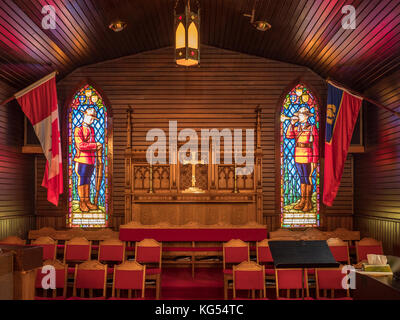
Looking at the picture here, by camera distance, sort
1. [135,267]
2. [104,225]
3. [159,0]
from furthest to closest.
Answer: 1. [104,225]
2. [159,0]
3. [135,267]

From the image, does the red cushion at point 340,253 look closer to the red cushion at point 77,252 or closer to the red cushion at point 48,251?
the red cushion at point 77,252

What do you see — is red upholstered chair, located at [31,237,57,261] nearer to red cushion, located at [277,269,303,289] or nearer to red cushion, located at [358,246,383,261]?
red cushion, located at [277,269,303,289]

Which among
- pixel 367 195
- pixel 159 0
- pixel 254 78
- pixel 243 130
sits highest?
pixel 159 0

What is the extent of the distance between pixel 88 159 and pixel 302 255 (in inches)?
300

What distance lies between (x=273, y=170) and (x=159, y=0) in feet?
17.8

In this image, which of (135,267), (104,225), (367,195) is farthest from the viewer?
(104,225)

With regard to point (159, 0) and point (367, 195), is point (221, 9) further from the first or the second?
point (367, 195)

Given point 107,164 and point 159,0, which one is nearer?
point 159,0

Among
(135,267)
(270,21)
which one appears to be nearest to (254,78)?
(270,21)

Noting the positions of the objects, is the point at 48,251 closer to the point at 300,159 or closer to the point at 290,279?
the point at 290,279

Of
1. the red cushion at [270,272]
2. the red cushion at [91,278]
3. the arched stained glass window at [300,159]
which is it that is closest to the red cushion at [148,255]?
the red cushion at [91,278]

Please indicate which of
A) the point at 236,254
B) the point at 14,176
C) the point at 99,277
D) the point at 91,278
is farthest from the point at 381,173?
the point at 14,176

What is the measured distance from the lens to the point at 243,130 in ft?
37.2

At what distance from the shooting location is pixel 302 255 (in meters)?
5.39
